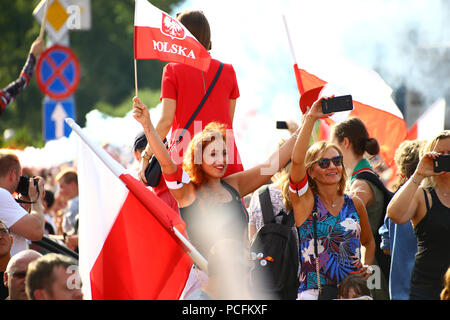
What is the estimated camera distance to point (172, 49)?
5.32 meters

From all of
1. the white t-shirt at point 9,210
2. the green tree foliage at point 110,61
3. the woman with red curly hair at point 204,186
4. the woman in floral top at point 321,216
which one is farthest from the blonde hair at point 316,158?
the green tree foliage at point 110,61

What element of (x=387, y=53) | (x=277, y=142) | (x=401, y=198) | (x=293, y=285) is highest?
(x=387, y=53)

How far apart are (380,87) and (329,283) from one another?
239 centimetres

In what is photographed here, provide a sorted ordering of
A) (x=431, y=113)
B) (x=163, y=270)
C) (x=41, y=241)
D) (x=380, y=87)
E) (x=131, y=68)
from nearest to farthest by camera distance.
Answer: (x=163, y=270)
(x=41, y=241)
(x=380, y=87)
(x=431, y=113)
(x=131, y=68)

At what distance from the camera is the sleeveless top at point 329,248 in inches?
190

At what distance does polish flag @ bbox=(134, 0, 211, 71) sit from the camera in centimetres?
527

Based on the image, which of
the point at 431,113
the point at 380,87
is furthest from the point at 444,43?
the point at 380,87

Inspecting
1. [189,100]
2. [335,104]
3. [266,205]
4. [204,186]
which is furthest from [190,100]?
[335,104]

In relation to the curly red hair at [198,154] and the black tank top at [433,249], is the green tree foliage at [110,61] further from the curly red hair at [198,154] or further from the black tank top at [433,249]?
the black tank top at [433,249]

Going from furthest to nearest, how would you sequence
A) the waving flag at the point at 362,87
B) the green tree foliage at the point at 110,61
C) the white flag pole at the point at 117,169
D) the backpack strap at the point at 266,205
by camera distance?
the green tree foliage at the point at 110,61 → the waving flag at the point at 362,87 → the backpack strap at the point at 266,205 → the white flag pole at the point at 117,169

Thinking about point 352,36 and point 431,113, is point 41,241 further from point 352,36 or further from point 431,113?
point 352,36

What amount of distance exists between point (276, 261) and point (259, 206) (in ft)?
1.37

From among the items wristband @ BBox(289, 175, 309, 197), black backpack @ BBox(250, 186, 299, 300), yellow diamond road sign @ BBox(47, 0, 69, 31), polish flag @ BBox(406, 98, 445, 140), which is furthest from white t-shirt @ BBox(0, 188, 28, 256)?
yellow diamond road sign @ BBox(47, 0, 69, 31)

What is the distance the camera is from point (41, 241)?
577 centimetres
